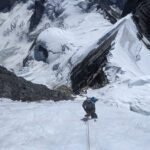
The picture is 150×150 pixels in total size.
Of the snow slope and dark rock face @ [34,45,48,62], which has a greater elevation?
dark rock face @ [34,45,48,62]

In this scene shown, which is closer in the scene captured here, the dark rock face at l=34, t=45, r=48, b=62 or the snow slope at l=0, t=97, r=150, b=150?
the snow slope at l=0, t=97, r=150, b=150

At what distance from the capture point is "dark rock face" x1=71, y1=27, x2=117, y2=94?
199ft

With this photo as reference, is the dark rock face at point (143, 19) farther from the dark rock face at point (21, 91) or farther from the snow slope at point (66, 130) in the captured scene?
the snow slope at point (66, 130)

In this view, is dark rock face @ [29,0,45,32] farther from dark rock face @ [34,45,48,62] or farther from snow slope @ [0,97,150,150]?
snow slope @ [0,97,150,150]

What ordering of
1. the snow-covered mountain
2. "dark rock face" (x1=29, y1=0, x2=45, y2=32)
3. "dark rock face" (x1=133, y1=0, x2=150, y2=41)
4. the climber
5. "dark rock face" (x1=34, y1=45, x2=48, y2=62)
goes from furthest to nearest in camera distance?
"dark rock face" (x1=29, y1=0, x2=45, y2=32) < "dark rock face" (x1=34, y1=45, x2=48, y2=62) < "dark rock face" (x1=133, y1=0, x2=150, y2=41) < the climber < the snow-covered mountain

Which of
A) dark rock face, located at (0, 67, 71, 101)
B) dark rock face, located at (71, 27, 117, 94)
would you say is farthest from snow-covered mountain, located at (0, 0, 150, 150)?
dark rock face, located at (71, 27, 117, 94)

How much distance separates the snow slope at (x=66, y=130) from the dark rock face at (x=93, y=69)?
3040 centimetres

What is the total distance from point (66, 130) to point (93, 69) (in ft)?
144

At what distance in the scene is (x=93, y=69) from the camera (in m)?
64.6

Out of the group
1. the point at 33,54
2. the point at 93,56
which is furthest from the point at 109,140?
the point at 33,54

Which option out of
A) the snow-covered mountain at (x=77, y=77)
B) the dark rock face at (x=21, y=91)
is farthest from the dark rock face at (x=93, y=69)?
the dark rock face at (x=21, y=91)

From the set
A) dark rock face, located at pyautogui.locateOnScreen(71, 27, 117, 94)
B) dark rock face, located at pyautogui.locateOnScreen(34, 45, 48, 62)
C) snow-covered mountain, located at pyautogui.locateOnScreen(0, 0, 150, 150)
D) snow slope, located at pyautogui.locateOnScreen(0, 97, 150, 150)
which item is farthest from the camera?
dark rock face, located at pyautogui.locateOnScreen(34, 45, 48, 62)

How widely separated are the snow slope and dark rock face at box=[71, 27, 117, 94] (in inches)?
1197

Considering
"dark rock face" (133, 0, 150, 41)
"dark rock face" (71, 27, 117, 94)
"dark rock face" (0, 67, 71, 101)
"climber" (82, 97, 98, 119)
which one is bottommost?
"climber" (82, 97, 98, 119)
